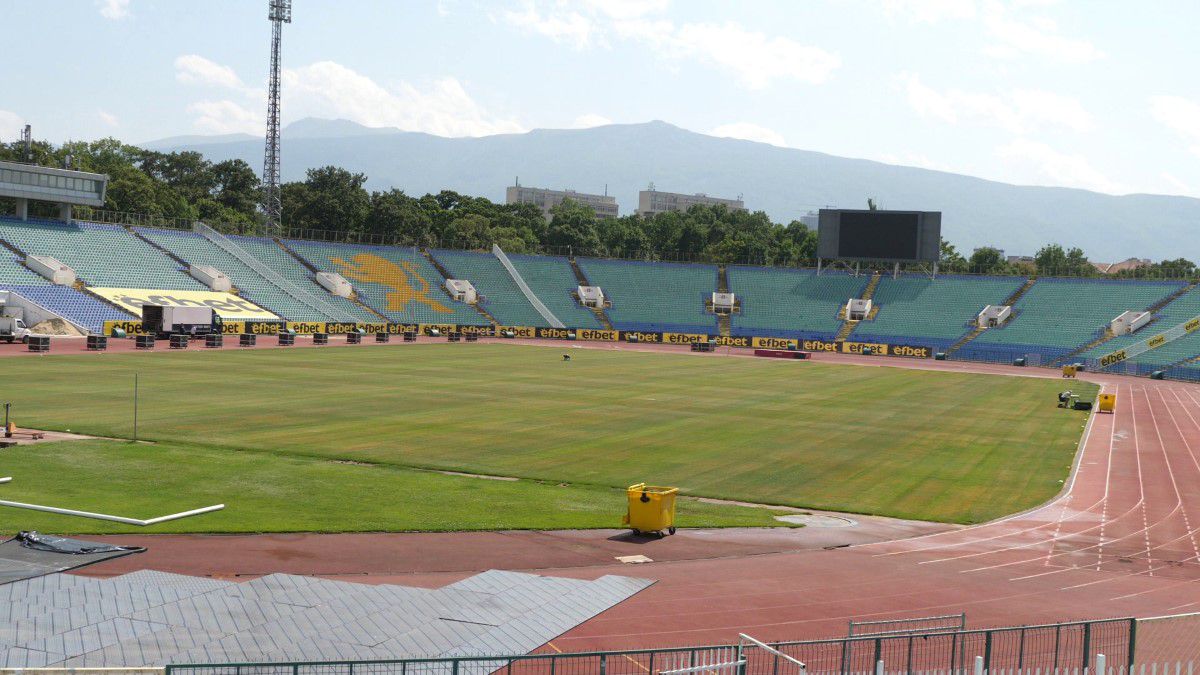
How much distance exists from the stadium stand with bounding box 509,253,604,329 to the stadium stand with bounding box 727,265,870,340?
60.6 ft

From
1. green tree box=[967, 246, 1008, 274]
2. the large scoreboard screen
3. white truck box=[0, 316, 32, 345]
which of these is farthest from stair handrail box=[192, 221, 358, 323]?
green tree box=[967, 246, 1008, 274]

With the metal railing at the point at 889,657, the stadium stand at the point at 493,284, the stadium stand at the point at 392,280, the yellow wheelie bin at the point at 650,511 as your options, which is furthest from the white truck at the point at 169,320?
the metal railing at the point at 889,657

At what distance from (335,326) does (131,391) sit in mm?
53222

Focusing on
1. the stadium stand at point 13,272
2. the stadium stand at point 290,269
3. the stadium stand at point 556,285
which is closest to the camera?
the stadium stand at point 13,272

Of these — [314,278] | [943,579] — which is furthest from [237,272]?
[943,579]

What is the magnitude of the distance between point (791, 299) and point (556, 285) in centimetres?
2950

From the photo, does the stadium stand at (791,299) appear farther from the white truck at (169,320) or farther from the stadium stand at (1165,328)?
the white truck at (169,320)

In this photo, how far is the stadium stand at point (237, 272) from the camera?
97.5 m

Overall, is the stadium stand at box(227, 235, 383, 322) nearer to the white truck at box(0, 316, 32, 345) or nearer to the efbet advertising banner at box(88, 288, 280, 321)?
the efbet advertising banner at box(88, 288, 280, 321)

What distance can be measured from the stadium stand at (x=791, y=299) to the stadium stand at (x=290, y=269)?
43.5 meters

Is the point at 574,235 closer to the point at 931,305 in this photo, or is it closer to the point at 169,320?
the point at 931,305

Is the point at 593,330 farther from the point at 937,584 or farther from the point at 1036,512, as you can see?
the point at 937,584

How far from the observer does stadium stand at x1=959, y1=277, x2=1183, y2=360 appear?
329 ft

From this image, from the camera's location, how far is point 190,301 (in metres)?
89.6
